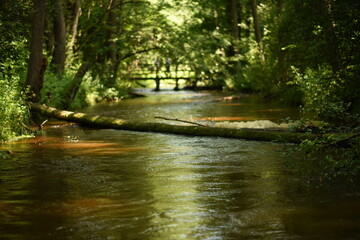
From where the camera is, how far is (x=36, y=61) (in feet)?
67.4

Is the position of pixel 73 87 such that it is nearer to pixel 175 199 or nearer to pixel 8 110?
pixel 8 110

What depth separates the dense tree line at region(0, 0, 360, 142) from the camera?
15484mm

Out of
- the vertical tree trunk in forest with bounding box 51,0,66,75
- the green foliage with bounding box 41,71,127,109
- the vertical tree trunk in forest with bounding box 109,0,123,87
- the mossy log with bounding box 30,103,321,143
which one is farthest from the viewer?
the vertical tree trunk in forest with bounding box 109,0,123,87

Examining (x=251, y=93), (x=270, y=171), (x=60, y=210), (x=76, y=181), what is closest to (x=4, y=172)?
(x=76, y=181)

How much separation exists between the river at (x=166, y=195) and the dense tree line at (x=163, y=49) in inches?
128

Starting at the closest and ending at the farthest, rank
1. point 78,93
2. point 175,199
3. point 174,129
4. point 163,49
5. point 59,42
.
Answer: point 175,199, point 174,129, point 78,93, point 59,42, point 163,49

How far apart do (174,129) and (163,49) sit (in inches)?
743

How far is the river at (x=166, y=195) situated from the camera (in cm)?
677

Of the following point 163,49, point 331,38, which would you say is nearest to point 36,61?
point 331,38

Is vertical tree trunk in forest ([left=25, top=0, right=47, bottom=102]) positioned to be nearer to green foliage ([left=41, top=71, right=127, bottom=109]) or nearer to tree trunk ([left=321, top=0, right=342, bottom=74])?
green foliage ([left=41, top=71, right=127, bottom=109])

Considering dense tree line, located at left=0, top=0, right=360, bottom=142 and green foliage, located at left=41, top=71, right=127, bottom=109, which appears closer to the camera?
dense tree line, located at left=0, top=0, right=360, bottom=142

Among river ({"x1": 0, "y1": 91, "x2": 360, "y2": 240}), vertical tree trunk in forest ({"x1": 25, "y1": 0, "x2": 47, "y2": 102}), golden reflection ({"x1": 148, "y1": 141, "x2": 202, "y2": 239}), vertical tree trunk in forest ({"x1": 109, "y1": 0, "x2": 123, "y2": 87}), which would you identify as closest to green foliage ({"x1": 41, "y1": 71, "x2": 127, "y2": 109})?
vertical tree trunk in forest ({"x1": 109, "y1": 0, "x2": 123, "y2": 87})

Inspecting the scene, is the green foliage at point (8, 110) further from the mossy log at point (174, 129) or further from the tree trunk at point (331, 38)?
the tree trunk at point (331, 38)

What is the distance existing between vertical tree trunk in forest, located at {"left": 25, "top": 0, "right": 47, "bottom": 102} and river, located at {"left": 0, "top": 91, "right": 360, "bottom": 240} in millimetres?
6337
